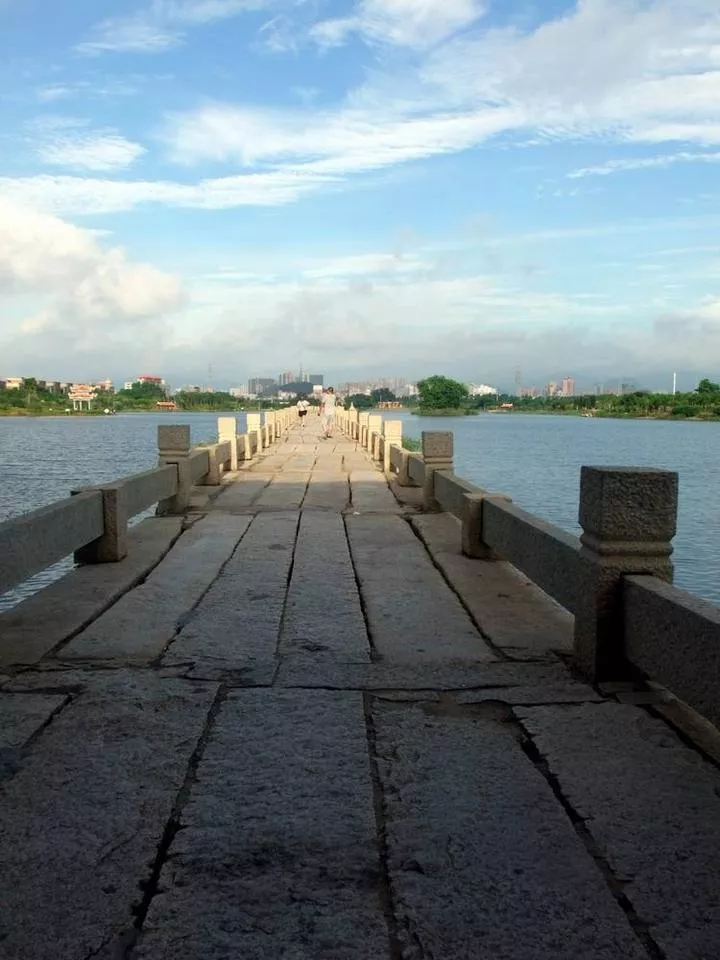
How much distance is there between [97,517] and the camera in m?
6.48

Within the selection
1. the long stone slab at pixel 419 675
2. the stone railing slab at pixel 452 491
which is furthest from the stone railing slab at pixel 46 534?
the stone railing slab at pixel 452 491

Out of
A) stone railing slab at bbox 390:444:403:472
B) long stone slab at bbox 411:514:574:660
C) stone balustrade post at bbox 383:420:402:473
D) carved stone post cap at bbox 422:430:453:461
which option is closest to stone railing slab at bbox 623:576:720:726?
long stone slab at bbox 411:514:574:660

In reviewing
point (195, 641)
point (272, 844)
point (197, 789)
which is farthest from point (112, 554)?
point (272, 844)

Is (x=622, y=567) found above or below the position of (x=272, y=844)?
above

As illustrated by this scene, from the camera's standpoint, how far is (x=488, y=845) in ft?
8.24

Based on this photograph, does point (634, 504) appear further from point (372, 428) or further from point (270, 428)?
point (270, 428)

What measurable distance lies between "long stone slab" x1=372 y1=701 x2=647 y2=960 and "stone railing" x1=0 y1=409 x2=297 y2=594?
2588mm

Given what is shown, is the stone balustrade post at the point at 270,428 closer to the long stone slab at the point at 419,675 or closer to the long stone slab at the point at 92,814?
the long stone slab at the point at 419,675

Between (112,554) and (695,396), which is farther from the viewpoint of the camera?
(695,396)

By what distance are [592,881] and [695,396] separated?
127594 millimetres

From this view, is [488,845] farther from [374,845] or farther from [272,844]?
[272,844]

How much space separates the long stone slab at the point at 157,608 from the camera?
4.42m

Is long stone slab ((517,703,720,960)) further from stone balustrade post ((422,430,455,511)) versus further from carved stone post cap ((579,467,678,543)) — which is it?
stone balustrade post ((422,430,455,511))

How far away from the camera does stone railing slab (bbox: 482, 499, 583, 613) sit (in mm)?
4379
